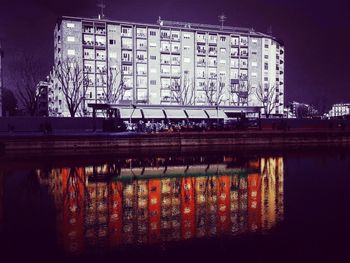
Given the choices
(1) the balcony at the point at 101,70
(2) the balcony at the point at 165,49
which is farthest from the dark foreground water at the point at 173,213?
(2) the balcony at the point at 165,49

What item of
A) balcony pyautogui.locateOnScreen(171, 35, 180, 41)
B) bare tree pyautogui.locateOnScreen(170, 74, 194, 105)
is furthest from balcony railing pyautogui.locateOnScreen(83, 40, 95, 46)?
bare tree pyautogui.locateOnScreen(170, 74, 194, 105)

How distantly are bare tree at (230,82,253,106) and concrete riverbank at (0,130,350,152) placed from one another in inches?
1626

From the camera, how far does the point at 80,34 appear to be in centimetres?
6869

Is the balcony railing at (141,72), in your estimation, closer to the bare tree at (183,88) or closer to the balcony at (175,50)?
the bare tree at (183,88)

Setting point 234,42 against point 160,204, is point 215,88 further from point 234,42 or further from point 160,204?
point 160,204

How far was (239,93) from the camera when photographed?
78.5 meters

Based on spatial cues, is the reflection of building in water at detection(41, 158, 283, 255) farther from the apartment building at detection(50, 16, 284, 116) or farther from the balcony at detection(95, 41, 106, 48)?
the balcony at detection(95, 41, 106, 48)

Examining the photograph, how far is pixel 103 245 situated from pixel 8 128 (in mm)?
33512

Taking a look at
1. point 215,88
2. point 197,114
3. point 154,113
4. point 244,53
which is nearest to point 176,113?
point 197,114

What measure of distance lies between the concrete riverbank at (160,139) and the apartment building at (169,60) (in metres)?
32.4

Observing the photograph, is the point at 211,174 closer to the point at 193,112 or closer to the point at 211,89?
the point at 193,112

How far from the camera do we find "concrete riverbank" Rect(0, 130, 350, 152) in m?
28.3

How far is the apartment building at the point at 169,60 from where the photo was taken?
6981 centimetres

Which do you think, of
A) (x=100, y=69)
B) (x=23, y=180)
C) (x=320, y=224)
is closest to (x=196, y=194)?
(x=320, y=224)
